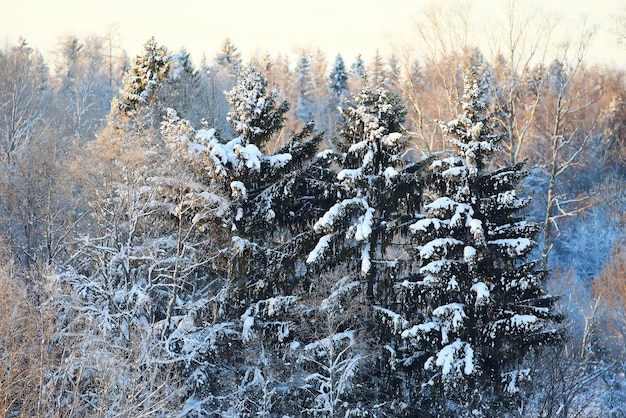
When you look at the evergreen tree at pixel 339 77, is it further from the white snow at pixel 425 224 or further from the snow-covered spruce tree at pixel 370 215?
the white snow at pixel 425 224

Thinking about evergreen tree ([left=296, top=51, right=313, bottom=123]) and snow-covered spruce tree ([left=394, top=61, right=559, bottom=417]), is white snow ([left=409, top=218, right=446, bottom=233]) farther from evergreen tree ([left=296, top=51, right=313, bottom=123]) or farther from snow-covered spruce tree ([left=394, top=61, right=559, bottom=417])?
evergreen tree ([left=296, top=51, right=313, bottom=123])

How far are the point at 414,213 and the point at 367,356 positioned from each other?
475cm

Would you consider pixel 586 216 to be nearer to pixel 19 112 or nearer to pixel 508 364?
pixel 508 364

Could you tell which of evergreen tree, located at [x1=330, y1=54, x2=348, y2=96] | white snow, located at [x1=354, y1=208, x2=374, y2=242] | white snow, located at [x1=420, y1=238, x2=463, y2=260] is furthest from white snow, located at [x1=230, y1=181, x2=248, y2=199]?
evergreen tree, located at [x1=330, y1=54, x2=348, y2=96]

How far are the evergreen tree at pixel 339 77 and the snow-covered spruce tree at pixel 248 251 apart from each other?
158ft

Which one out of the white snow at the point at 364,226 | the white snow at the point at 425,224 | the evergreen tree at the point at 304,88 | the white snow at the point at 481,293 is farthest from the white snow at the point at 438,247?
the evergreen tree at the point at 304,88

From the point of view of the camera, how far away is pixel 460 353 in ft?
52.2

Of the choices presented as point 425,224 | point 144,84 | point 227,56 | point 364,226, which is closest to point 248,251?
point 364,226

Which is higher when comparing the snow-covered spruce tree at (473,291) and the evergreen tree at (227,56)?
the evergreen tree at (227,56)

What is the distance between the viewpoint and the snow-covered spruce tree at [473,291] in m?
15.9

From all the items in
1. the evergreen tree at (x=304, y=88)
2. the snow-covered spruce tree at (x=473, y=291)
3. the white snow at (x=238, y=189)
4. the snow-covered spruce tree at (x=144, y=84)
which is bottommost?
the snow-covered spruce tree at (x=473, y=291)

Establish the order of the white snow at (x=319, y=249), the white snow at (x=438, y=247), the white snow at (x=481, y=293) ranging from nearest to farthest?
the white snow at (x=481, y=293) → the white snow at (x=438, y=247) → the white snow at (x=319, y=249)

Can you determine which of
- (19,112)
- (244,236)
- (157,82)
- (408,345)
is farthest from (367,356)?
(19,112)

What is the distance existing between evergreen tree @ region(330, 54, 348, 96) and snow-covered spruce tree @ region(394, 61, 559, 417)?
4949 centimetres
